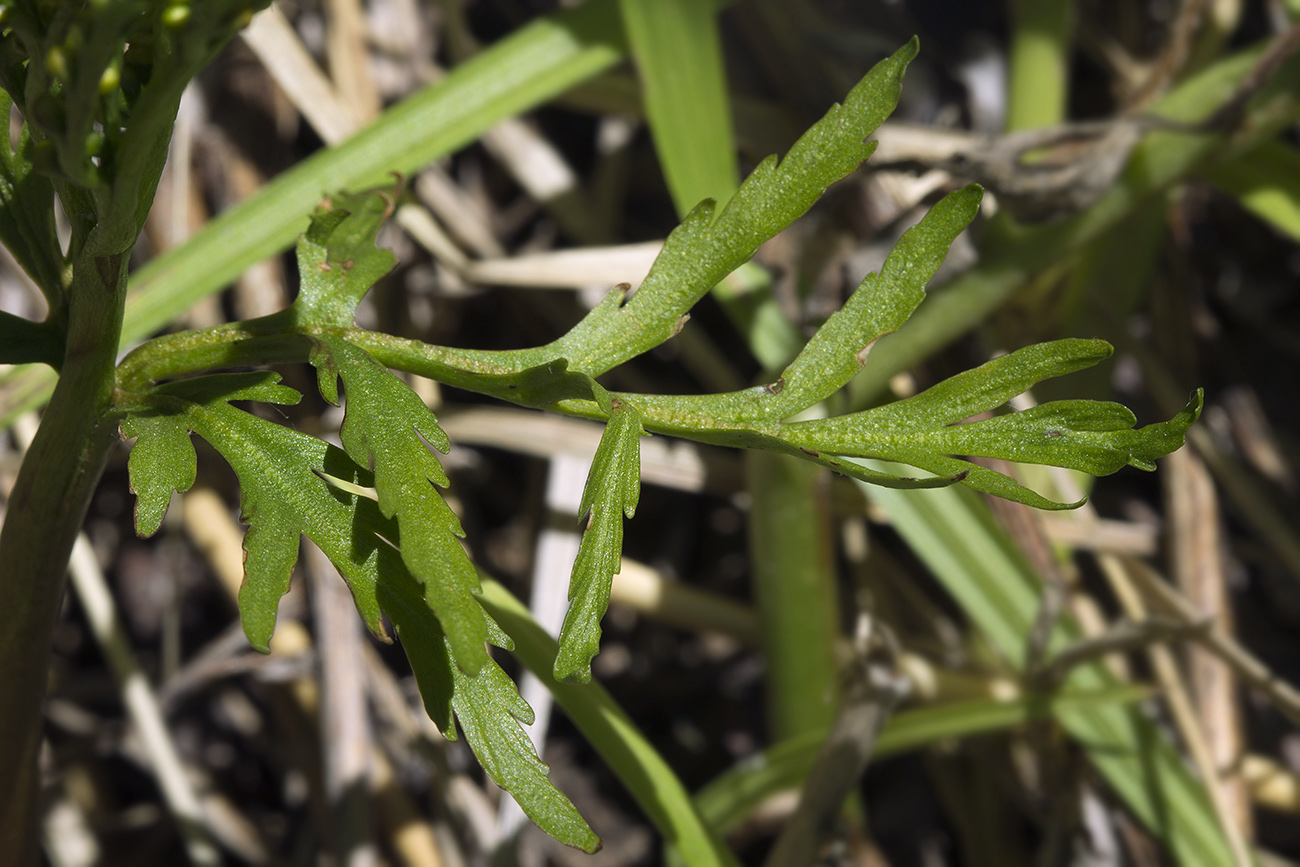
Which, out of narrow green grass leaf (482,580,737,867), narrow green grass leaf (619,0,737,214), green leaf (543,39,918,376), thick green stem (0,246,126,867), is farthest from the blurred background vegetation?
green leaf (543,39,918,376)

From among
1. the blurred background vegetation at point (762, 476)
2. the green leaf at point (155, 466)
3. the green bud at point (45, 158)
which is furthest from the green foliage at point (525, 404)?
the blurred background vegetation at point (762, 476)

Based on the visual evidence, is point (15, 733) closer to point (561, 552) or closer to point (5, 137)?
point (5, 137)

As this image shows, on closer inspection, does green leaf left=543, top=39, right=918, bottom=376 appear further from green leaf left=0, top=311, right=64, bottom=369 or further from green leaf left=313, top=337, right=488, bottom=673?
green leaf left=0, top=311, right=64, bottom=369

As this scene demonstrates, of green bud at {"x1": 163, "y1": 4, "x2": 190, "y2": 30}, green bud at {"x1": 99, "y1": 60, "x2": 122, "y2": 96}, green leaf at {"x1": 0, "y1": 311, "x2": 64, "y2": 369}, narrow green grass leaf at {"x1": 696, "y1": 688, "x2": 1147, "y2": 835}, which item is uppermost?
green leaf at {"x1": 0, "y1": 311, "x2": 64, "y2": 369}

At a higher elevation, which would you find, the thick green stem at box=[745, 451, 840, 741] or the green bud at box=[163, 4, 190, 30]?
the green bud at box=[163, 4, 190, 30]

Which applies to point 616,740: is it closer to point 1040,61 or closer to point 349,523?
point 349,523

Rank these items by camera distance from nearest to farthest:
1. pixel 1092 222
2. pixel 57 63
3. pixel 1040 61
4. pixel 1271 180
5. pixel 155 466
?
pixel 57 63 < pixel 155 466 < pixel 1092 222 < pixel 1271 180 < pixel 1040 61

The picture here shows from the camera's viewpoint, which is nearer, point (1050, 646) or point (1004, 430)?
point (1004, 430)

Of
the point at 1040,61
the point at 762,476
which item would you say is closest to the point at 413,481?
the point at 762,476
